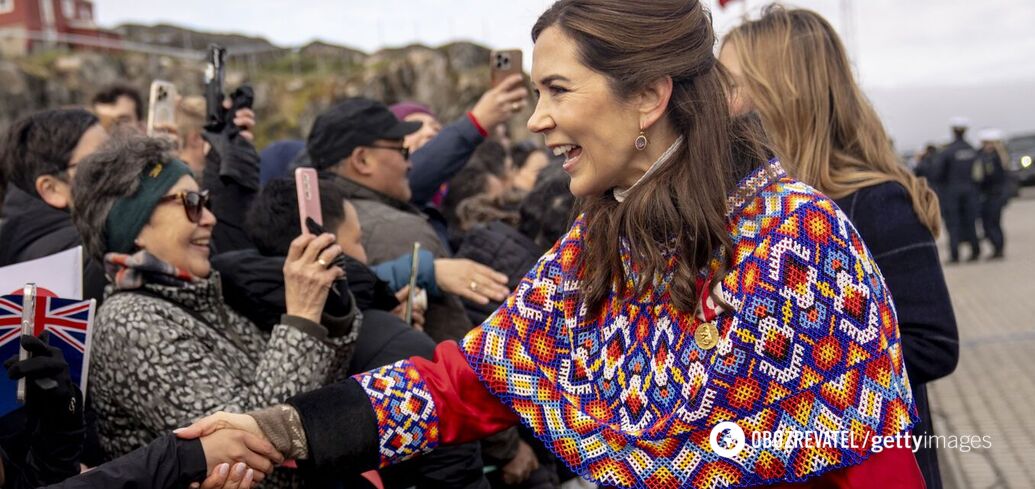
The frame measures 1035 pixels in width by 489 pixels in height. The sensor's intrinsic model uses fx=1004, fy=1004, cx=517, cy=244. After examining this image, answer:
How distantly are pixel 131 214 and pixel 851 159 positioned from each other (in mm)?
2176

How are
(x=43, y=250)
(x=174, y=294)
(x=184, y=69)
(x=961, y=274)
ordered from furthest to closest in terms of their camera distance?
(x=184, y=69)
(x=961, y=274)
(x=43, y=250)
(x=174, y=294)

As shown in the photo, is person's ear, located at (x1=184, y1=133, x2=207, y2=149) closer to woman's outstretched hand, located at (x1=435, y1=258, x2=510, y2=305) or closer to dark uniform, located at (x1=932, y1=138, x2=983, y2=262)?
woman's outstretched hand, located at (x1=435, y1=258, x2=510, y2=305)

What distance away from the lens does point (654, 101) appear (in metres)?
2.21

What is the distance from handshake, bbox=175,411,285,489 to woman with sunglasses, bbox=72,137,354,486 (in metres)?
0.34

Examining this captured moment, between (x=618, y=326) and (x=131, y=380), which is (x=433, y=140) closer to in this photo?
(x=131, y=380)

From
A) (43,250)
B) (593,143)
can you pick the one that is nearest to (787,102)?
(593,143)

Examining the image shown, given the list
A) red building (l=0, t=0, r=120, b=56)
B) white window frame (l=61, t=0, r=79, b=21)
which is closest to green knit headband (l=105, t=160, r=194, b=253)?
red building (l=0, t=0, r=120, b=56)

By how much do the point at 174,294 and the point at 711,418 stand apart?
1664 mm

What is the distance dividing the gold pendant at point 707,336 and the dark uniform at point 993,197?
15.2m

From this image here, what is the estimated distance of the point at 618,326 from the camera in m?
2.26

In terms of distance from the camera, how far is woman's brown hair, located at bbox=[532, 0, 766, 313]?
2.13m

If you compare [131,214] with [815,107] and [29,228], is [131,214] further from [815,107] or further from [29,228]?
[815,107]

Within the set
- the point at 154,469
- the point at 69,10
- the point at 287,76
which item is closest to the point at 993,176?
the point at 154,469

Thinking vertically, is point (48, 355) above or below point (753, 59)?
below
